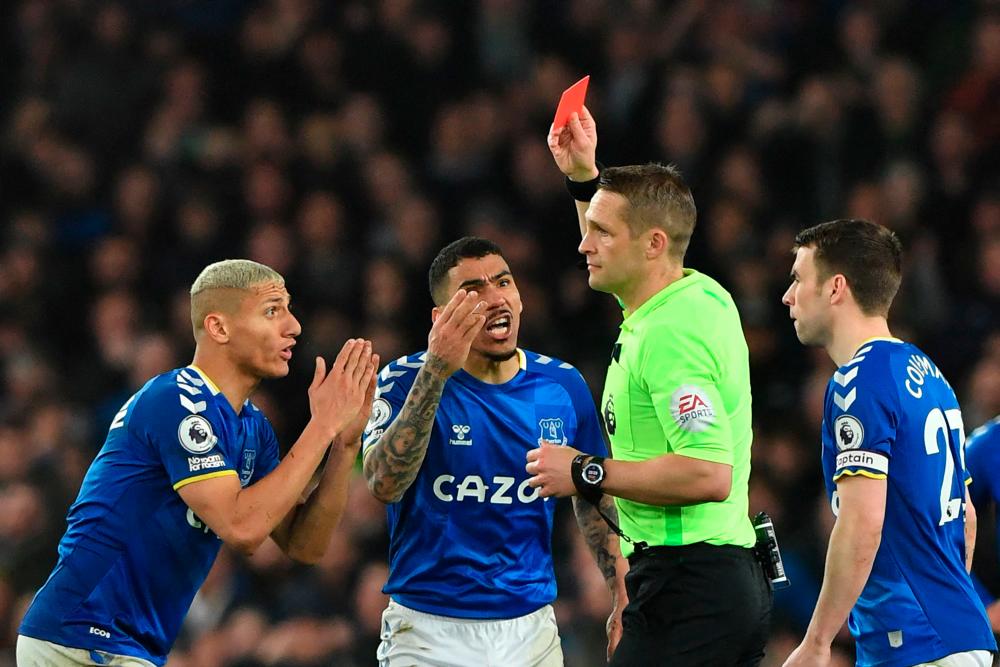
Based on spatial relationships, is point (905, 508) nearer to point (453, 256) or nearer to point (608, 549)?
point (608, 549)

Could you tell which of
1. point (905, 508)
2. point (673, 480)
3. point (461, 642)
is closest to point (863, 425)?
point (905, 508)

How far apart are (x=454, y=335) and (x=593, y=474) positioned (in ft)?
2.84

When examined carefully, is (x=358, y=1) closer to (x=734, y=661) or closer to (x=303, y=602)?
(x=303, y=602)

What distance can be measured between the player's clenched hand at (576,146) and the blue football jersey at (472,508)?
880 mm

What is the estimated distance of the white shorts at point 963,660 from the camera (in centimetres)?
440

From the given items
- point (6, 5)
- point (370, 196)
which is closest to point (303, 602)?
point (370, 196)

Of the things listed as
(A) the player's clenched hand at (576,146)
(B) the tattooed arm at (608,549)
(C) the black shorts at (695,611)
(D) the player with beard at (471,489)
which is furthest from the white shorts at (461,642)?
(A) the player's clenched hand at (576,146)

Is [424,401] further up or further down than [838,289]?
further down

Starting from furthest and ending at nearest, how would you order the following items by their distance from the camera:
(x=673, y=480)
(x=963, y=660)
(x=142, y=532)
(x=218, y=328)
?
1. (x=218, y=328)
2. (x=142, y=532)
3. (x=963, y=660)
4. (x=673, y=480)

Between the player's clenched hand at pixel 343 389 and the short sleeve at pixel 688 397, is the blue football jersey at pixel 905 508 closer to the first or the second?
the short sleeve at pixel 688 397

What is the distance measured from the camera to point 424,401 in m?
5.07

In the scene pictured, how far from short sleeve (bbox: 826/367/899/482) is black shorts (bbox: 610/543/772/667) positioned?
452mm

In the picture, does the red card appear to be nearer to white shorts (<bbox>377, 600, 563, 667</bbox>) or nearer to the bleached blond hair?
the bleached blond hair

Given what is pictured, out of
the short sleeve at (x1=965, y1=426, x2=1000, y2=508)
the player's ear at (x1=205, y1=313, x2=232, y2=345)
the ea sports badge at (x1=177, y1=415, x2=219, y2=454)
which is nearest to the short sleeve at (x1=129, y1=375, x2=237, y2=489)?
the ea sports badge at (x1=177, y1=415, x2=219, y2=454)
